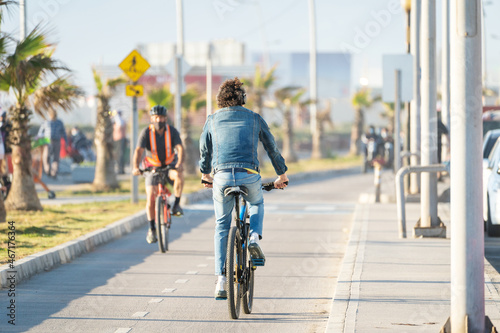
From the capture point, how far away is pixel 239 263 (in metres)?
8.02

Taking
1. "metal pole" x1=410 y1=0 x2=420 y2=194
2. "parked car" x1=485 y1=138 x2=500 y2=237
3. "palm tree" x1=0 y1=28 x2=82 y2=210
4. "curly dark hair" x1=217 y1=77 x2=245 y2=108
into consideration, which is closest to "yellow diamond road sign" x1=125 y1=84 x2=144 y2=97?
"palm tree" x1=0 y1=28 x2=82 y2=210

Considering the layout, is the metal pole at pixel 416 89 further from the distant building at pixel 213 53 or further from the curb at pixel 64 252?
Result: the distant building at pixel 213 53

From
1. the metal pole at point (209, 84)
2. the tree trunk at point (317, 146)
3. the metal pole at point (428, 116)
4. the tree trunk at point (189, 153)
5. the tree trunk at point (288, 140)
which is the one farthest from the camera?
the tree trunk at point (317, 146)

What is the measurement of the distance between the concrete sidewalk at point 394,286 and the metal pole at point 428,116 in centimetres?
47

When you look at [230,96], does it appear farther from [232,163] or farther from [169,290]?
[169,290]

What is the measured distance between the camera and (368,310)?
26.0 ft

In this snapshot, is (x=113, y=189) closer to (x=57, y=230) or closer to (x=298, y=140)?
(x=57, y=230)

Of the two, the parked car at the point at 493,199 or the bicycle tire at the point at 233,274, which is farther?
the parked car at the point at 493,199

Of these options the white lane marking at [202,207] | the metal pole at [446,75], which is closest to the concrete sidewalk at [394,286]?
the white lane marking at [202,207]

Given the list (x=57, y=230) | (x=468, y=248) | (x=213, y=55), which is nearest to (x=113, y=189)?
(x=57, y=230)

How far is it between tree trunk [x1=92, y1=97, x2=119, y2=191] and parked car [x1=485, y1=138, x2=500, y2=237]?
11.0 m

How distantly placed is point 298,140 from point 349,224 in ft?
196

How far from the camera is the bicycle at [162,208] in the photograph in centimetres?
1260

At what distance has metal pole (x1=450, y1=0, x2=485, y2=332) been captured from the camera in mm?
6355
